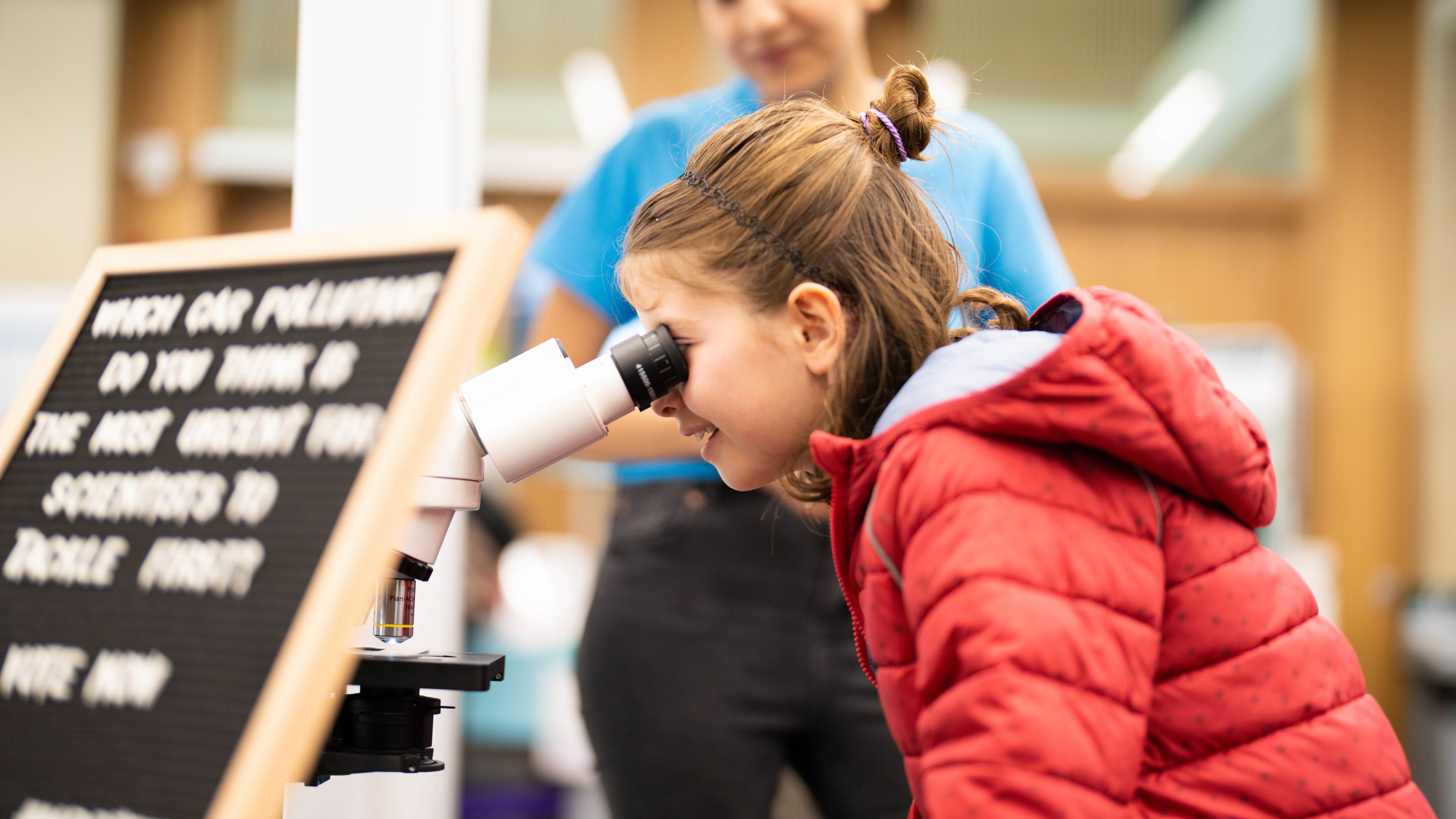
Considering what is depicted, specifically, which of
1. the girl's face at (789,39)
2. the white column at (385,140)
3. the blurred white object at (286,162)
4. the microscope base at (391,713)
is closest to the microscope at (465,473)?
the microscope base at (391,713)

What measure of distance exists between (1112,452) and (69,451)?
692mm

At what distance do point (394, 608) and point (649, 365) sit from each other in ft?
0.90

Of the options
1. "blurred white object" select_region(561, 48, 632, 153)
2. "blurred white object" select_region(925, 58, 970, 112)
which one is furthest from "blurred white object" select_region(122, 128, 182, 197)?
"blurred white object" select_region(925, 58, 970, 112)

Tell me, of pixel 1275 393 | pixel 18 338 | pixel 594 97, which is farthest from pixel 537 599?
pixel 1275 393

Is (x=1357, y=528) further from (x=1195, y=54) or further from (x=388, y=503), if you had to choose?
(x=388, y=503)

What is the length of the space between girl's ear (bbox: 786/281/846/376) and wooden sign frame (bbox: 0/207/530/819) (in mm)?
348

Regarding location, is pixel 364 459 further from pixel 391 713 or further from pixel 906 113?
pixel 906 113

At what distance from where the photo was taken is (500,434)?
799 millimetres

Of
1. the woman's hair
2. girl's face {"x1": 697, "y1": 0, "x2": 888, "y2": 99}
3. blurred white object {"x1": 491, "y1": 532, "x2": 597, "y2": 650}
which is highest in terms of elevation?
girl's face {"x1": 697, "y1": 0, "x2": 888, "y2": 99}

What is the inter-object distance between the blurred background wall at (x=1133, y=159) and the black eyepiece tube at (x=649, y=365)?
287 centimetres

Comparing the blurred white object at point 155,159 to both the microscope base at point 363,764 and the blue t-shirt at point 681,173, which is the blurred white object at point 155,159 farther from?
the microscope base at point 363,764

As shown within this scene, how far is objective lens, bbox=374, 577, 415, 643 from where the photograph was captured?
798mm

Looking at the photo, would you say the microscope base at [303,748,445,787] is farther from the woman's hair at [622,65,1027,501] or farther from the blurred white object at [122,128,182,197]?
the blurred white object at [122,128,182,197]

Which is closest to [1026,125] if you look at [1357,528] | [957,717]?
[1357,528]
